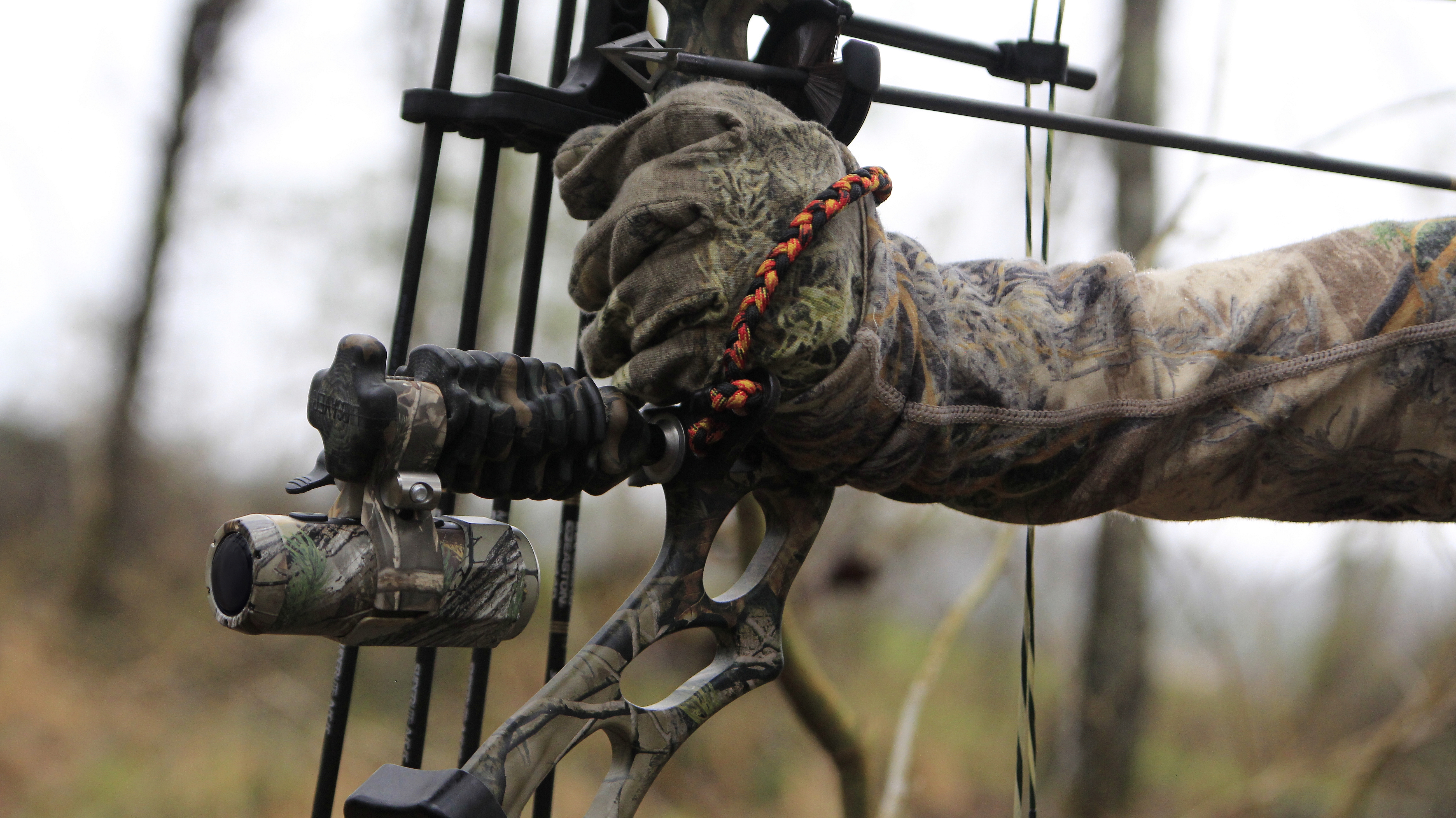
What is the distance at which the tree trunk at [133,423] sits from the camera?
3.86 m

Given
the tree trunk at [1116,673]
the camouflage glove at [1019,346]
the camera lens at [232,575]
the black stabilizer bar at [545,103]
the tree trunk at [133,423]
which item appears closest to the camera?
the camera lens at [232,575]

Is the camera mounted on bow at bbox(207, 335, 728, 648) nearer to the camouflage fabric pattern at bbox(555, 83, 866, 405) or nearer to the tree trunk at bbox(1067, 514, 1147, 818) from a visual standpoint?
the camouflage fabric pattern at bbox(555, 83, 866, 405)

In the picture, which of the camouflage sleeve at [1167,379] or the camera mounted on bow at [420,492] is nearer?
the camera mounted on bow at [420,492]

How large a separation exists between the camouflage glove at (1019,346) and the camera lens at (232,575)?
0.71ft

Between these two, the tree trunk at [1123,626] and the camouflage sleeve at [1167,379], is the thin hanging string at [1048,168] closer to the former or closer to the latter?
the camouflage sleeve at [1167,379]

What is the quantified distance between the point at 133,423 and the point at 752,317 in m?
4.04

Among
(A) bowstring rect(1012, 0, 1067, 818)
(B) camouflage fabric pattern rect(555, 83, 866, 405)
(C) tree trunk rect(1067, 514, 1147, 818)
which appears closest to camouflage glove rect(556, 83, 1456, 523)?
(B) camouflage fabric pattern rect(555, 83, 866, 405)

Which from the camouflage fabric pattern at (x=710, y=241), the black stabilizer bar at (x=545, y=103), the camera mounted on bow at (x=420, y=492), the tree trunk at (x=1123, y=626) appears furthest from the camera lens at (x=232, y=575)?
the tree trunk at (x=1123, y=626)

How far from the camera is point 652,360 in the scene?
55cm

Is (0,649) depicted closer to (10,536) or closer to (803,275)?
(10,536)

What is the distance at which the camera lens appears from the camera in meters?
0.43

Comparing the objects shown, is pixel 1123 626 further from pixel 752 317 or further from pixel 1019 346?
pixel 752 317

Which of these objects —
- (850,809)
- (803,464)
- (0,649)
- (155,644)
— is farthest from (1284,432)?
(0,649)

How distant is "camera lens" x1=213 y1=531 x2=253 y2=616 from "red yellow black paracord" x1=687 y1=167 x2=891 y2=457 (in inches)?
8.9
